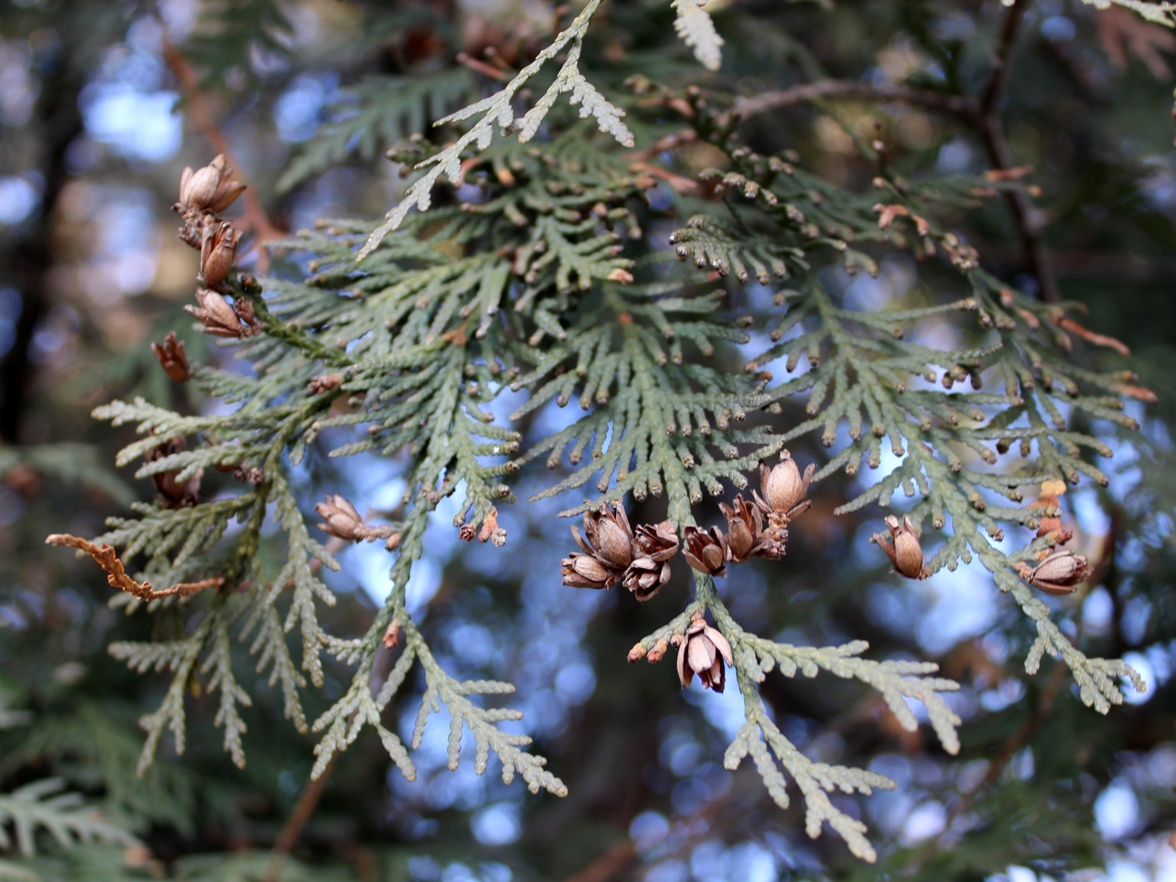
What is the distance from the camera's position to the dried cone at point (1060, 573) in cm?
A: 68

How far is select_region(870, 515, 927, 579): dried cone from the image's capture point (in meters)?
0.70

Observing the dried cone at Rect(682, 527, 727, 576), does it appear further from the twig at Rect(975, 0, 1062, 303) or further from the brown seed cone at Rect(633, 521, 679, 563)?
the twig at Rect(975, 0, 1062, 303)

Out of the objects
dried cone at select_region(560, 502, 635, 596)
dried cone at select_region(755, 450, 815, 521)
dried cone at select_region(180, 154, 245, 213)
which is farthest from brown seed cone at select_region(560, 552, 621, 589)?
dried cone at select_region(180, 154, 245, 213)

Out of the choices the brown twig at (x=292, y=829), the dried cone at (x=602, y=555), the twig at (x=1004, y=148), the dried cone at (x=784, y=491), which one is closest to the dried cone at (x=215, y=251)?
the dried cone at (x=602, y=555)

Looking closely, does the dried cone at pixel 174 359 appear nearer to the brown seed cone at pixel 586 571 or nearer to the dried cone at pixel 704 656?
the brown seed cone at pixel 586 571

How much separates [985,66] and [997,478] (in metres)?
1.17

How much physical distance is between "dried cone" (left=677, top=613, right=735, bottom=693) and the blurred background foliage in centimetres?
49

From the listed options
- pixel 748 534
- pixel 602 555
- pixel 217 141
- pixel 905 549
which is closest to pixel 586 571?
pixel 602 555

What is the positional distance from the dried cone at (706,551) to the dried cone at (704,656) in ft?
0.14

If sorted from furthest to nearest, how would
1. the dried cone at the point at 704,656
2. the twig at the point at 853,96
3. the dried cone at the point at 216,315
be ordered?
the twig at the point at 853,96, the dried cone at the point at 216,315, the dried cone at the point at 704,656

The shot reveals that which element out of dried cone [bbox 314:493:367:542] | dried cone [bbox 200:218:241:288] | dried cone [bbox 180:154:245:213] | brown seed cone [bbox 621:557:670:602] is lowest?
dried cone [bbox 314:493:367:542]

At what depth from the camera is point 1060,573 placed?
0.69 metres

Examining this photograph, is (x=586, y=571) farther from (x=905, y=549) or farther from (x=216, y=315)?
(x=216, y=315)

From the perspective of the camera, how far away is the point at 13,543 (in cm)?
175
